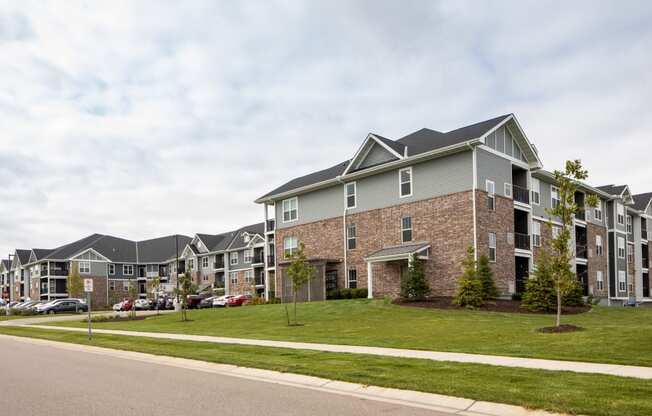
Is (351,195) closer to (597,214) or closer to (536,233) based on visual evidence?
(536,233)

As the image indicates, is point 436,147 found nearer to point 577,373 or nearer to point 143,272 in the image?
point 577,373

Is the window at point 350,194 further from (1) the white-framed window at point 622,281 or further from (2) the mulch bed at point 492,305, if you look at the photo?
(1) the white-framed window at point 622,281

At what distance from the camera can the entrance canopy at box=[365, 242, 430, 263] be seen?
32406 mm

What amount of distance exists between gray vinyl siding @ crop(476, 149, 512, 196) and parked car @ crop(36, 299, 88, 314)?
4621cm

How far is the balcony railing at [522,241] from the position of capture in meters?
35.1

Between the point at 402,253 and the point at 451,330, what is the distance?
12.5 meters

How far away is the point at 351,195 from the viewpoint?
39438mm

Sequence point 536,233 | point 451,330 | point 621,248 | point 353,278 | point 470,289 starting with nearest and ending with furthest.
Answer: point 451,330 < point 470,289 < point 536,233 < point 353,278 < point 621,248

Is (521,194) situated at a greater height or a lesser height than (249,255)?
greater

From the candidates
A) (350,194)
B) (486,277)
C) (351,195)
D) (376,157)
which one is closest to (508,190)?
(486,277)

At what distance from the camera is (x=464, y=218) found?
31.7m

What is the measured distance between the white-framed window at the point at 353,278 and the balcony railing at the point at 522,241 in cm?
1008

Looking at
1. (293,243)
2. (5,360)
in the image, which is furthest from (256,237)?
(5,360)

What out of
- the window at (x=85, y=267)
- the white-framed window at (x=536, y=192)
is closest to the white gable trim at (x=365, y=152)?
the white-framed window at (x=536, y=192)
